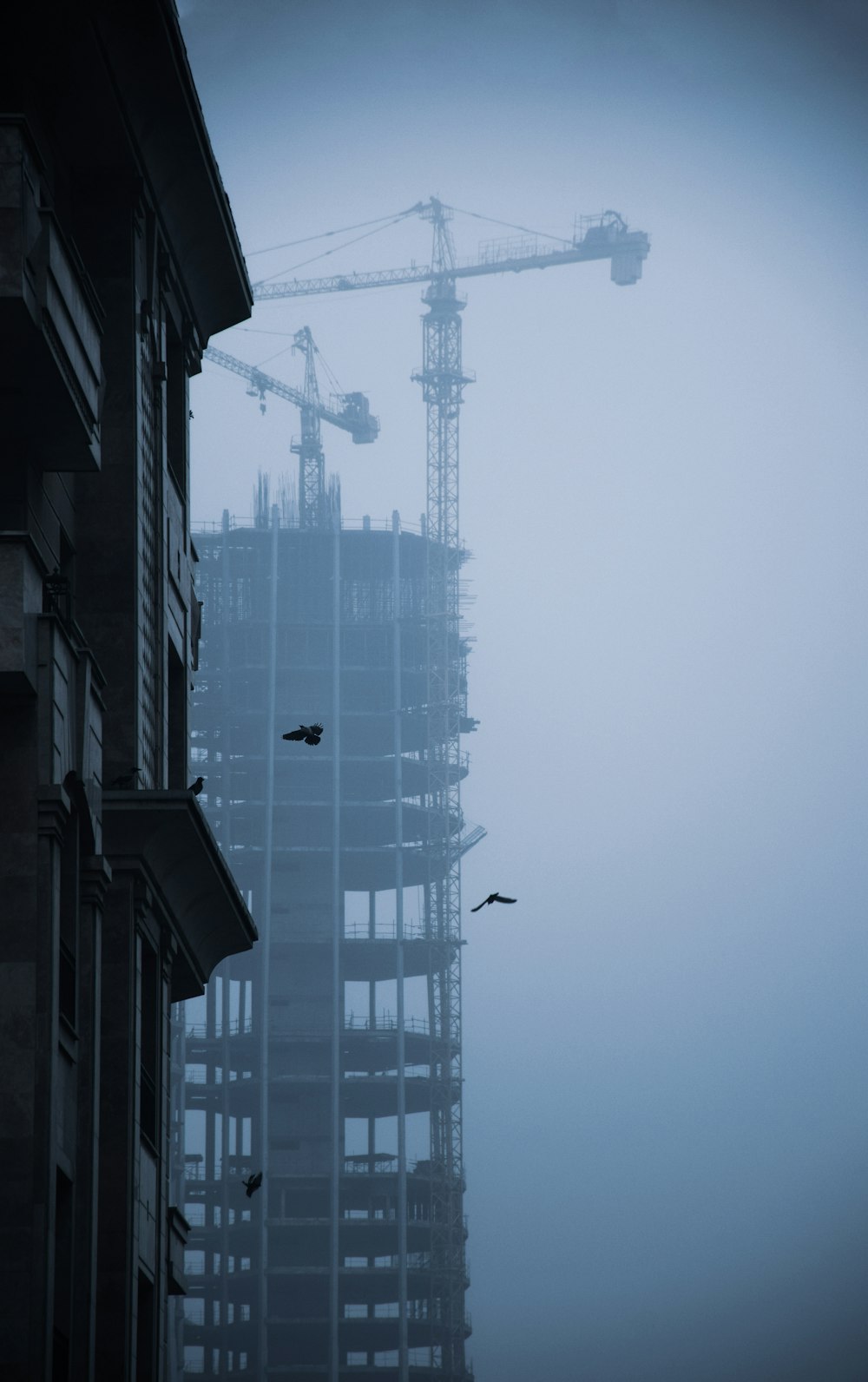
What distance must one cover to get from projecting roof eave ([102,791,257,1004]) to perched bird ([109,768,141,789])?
2.41 ft

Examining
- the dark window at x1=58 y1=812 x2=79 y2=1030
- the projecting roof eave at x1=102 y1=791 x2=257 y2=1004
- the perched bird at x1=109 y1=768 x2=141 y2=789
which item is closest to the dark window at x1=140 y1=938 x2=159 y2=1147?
the projecting roof eave at x1=102 y1=791 x2=257 y2=1004

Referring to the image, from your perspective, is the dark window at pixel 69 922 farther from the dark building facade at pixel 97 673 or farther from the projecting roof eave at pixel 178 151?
the projecting roof eave at pixel 178 151

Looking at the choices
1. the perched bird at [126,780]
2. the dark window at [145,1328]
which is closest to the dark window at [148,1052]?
the dark window at [145,1328]

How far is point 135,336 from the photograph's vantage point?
153 ft

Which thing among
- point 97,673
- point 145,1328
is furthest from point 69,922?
point 145,1328

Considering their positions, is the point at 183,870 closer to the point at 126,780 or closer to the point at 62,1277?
the point at 126,780

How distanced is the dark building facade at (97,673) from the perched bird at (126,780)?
0.12m

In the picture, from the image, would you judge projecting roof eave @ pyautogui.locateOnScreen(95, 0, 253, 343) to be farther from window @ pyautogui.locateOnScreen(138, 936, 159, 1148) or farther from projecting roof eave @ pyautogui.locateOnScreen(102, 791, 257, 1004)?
window @ pyautogui.locateOnScreen(138, 936, 159, 1148)

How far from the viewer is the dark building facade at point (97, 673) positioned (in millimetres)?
35656

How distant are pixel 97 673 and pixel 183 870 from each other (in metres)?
7.39

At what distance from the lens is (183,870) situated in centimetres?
4609

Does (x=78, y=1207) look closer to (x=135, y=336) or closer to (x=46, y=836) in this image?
(x=46, y=836)

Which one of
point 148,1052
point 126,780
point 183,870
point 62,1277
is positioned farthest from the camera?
point 183,870

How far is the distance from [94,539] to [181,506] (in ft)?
24.5
